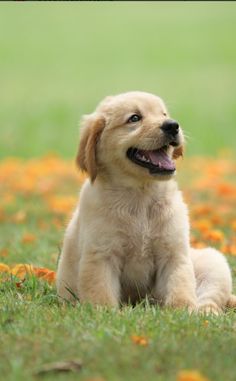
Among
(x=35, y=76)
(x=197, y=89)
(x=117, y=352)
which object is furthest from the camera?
(x=35, y=76)

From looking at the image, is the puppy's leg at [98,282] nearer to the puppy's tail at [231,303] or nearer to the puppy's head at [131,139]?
the puppy's head at [131,139]

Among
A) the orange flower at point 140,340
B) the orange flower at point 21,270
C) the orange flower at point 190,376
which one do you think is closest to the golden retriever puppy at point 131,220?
the orange flower at point 21,270

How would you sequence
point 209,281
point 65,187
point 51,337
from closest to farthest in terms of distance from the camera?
point 51,337
point 209,281
point 65,187

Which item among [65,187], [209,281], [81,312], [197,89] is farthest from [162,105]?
[197,89]

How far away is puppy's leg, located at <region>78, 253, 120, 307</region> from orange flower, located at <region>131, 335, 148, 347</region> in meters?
1.05

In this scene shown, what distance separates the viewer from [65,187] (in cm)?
1190

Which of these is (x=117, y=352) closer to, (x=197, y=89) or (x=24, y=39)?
(x=197, y=89)

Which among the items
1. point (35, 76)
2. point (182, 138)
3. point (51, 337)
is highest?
point (182, 138)

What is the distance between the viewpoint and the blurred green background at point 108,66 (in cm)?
1788

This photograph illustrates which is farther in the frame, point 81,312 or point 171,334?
point 81,312

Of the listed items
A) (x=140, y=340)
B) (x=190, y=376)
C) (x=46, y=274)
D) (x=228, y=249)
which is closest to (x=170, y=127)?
(x=46, y=274)

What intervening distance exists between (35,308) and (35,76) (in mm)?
18896

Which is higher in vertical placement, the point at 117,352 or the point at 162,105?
A: the point at 162,105

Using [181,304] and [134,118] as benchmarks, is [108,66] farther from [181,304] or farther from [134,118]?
[181,304]
